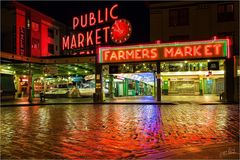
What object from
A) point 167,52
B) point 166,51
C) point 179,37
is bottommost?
point 167,52

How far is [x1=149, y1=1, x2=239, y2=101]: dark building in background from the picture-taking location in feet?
121

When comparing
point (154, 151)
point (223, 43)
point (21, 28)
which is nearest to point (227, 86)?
point (223, 43)

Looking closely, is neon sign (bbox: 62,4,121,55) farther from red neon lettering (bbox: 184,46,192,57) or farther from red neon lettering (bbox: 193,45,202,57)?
red neon lettering (bbox: 193,45,202,57)

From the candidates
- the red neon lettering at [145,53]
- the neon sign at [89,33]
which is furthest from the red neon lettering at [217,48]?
the neon sign at [89,33]

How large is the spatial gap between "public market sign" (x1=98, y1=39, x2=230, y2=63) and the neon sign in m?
3.98

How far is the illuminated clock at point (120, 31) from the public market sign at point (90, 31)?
126mm

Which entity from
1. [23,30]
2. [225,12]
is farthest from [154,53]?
[23,30]

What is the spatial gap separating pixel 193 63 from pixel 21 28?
86.4 feet

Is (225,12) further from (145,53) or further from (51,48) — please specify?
(51,48)

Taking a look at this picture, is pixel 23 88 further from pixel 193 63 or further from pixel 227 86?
pixel 227 86

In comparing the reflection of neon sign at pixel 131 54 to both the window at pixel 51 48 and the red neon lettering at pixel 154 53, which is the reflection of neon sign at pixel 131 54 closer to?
the red neon lettering at pixel 154 53

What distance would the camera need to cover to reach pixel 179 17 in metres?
38.8

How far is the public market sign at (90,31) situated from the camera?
3694cm

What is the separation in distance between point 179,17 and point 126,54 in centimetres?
1046
